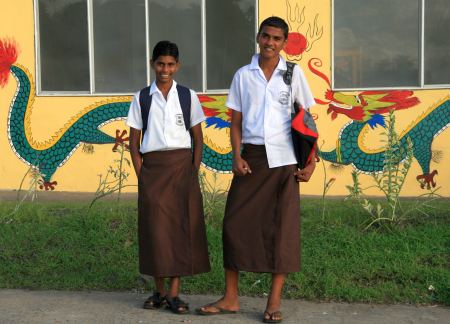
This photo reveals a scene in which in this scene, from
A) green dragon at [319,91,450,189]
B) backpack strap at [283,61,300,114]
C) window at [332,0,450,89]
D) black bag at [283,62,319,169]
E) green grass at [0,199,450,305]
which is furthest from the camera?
window at [332,0,450,89]

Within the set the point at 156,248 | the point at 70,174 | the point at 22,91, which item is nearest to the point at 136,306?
the point at 156,248

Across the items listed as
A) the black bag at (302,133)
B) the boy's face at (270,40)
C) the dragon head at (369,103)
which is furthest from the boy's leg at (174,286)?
the dragon head at (369,103)

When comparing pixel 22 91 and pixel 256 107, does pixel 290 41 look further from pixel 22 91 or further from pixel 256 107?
pixel 256 107

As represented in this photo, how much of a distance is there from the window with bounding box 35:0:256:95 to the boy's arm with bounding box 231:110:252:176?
439 centimetres

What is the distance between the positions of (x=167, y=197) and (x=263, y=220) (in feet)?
2.19

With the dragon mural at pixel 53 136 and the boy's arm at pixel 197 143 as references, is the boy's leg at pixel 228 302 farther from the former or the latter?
the dragon mural at pixel 53 136

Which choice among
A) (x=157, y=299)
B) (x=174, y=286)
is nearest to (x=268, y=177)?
(x=174, y=286)

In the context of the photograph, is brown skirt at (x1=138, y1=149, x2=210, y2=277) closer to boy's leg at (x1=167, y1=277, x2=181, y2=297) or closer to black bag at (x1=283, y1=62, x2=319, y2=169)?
boy's leg at (x1=167, y1=277, x2=181, y2=297)

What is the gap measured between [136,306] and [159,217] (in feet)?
2.31

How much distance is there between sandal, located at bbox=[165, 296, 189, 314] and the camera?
456cm

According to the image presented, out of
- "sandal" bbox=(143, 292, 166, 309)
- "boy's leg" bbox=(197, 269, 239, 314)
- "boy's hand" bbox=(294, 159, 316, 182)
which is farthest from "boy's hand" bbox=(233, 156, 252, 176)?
"sandal" bbox=(143, 292, 166, 309)

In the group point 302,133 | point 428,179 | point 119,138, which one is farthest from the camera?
point 119,138

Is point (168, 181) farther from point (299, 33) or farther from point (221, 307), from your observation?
point (299, 33)

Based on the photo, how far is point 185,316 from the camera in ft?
14.9
